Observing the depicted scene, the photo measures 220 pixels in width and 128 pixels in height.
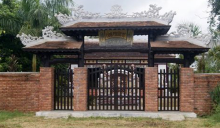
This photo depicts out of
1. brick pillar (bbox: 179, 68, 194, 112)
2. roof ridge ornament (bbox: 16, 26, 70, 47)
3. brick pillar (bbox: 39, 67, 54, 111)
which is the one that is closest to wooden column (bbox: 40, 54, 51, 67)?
brick pillar (bbox: 39, 67, 54, 111)

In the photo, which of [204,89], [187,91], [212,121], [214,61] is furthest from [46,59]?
[214,61]

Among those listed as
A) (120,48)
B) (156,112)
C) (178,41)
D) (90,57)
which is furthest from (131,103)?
(90,57)

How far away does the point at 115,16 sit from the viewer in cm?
1007

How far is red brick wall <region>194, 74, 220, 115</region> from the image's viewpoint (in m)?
9.20

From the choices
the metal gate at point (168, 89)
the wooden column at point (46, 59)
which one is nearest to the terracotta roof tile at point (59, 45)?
the wooden column at point (46, 59)

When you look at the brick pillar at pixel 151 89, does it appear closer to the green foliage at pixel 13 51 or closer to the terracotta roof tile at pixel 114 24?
the terracotta roof tile at pixel 114 24

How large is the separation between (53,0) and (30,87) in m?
11.1

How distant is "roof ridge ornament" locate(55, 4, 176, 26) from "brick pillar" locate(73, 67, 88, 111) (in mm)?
2037

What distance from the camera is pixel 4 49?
17.9m

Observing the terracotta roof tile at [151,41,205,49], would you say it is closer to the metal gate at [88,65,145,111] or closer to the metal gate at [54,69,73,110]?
the metal gate at [88,65,145,111]

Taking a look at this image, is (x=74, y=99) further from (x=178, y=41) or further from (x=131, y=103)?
(x=178, y=41)

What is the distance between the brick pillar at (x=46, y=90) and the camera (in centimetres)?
934

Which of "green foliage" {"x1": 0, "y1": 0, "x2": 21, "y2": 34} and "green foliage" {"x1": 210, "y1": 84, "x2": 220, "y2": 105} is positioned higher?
"green foliage" {"x1": 0, "y1": 0, "x2": 21, "y2": 34}

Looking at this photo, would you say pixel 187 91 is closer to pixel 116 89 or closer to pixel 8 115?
pixel 116 89
